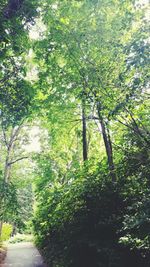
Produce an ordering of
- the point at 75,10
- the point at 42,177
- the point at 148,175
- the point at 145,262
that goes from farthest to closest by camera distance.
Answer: the point at 42,177, the point at 75,10, the point at 145,262, the point at 148,175

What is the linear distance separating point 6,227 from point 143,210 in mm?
25223

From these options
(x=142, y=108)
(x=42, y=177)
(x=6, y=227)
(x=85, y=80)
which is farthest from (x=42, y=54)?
(x=6, y=227)

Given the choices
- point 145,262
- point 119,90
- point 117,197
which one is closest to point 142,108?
point 119,90

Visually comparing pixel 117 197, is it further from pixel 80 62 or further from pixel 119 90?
pixel 80 62

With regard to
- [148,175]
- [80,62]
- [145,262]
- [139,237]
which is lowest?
[145,262]

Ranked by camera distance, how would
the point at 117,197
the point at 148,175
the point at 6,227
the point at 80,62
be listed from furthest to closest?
the point at 6,227, the point at 80,62, the point at 117,197, the point at 148,175

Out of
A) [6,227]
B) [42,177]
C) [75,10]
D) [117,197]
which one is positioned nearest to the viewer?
[117,197]

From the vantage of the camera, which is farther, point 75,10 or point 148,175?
point 75,10

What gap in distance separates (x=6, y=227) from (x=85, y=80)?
2308 centimetres

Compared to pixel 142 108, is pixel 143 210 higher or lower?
lower

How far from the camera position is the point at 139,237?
544cm

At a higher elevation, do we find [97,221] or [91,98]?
[91,98]

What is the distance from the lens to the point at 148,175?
5.92m

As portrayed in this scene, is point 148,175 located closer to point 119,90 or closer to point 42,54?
point 119,90
